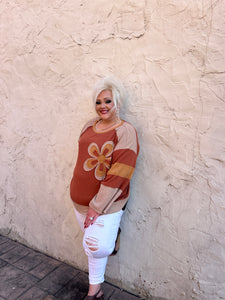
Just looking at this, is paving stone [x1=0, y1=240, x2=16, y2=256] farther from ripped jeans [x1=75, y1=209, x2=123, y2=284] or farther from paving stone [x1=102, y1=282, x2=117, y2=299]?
ripped jeans [x1=75, y1=209, x2=123, y2=284]

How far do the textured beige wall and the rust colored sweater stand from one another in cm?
25

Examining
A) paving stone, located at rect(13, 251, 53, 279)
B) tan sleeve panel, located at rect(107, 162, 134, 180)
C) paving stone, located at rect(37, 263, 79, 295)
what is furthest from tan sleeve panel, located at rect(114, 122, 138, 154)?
paving stone, located at rect(13, 251, 53, 279)

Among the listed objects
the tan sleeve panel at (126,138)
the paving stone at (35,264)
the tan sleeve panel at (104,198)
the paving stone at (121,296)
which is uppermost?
the tan sleeve panel at (126,138)

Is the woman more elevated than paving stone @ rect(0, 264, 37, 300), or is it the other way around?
the woman

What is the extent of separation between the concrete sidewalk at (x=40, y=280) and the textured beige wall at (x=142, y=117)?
0.35 ft

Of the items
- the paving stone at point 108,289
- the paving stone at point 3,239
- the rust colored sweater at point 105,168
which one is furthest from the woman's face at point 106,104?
the paving stone at point 3,239

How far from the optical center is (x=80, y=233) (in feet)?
6.49

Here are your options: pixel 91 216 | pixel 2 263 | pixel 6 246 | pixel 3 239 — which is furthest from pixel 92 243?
pixel 3 239

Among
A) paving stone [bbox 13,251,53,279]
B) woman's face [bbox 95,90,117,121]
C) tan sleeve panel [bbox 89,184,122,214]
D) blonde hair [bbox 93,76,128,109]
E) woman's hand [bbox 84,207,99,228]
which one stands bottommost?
paving stone [bbox 13,251,53,279]

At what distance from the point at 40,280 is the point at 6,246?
2.24 ft

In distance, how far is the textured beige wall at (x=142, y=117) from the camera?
140 centimetres

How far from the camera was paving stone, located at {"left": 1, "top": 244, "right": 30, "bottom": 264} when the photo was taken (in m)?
2.12

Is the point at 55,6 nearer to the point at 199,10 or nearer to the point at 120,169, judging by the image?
the point at 199,10

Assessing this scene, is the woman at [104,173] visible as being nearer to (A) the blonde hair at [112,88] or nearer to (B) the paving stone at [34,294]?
(A) the blonde hair at [112,88]
